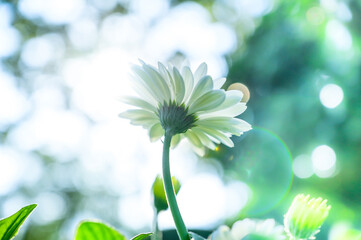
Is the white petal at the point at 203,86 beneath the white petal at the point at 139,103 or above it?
above

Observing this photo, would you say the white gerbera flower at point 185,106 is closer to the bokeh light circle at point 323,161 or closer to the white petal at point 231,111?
the white petal at point 231,111

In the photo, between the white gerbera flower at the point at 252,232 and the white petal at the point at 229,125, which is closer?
the white gerbera flower at the point at 252,232

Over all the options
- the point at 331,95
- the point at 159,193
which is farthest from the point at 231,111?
the point at 331,95

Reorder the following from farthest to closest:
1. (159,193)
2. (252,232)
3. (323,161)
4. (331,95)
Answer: (331,95) → (323,161) → (159,193) → (252,232)

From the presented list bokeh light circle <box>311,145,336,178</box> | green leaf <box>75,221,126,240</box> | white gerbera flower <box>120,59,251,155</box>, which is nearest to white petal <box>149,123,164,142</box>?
white gerbera flower <box>120,59,251,155</box>

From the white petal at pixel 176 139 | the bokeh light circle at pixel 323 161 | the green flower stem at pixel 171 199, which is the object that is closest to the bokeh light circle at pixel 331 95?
the bokeh light circle at pixel 323 161

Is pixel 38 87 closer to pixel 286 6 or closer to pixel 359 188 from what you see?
pixel 286 6

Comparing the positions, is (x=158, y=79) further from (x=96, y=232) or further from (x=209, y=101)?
(x=96, y=232)

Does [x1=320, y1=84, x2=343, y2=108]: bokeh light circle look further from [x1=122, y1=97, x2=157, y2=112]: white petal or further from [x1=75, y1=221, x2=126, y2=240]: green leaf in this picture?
[x1=75, y1=221, x2=126, y2=240]: green leaf
